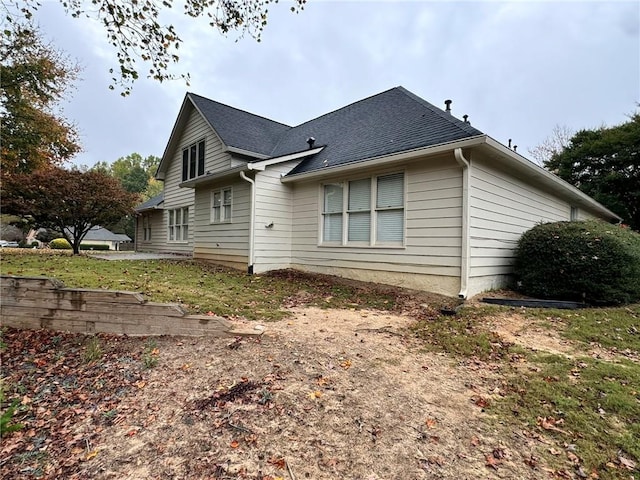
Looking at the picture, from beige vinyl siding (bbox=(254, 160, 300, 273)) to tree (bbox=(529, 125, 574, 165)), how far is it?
22.9 m

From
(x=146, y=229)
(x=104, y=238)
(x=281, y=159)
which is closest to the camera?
(x=281, y=159)

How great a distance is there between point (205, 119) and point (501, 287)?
38.3 ft

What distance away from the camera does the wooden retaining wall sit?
421cm

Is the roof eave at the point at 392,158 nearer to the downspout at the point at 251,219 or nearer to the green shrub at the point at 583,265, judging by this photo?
the downspout at the point at 251,219

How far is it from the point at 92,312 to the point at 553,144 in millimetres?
30951

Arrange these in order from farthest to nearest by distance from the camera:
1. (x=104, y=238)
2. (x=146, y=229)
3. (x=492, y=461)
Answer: (x=104, y=238) → (x=146, y=229) → (x=492, y=461)

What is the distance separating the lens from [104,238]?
144 ft

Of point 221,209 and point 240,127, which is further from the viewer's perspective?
point 240,127

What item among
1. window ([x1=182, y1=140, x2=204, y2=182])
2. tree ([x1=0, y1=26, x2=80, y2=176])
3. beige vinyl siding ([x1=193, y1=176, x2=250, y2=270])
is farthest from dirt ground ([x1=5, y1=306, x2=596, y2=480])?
tree ([x1=0, y1=26, x2=80, y2=176])

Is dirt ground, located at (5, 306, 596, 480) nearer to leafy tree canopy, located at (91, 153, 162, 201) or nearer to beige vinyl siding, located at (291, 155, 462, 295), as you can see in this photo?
beige vinyl siding, located at (291, 155, 462, 295)

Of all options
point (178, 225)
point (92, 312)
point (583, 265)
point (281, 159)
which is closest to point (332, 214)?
point (281, 159)

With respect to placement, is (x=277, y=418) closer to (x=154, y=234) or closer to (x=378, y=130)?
(x=378, y=130)

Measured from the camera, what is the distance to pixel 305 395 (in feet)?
9.24

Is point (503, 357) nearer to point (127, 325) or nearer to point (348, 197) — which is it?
point (127, 325)
